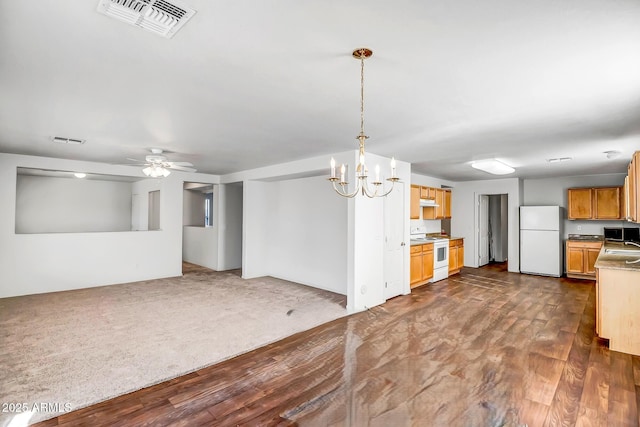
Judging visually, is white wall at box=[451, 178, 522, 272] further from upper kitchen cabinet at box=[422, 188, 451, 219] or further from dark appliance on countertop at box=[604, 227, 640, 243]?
dark appliance on countertop at box=[604, 227, 640, 243]

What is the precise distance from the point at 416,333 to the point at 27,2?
4259mm

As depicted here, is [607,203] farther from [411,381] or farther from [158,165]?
[158,165]

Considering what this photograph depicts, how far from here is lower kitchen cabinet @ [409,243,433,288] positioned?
603cm

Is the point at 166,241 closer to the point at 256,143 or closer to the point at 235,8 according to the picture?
the point at 256,143

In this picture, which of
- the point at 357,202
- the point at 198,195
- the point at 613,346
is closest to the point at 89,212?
the point at 198,195

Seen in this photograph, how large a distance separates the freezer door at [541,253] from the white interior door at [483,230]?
1.05m

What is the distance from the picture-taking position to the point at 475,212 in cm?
837

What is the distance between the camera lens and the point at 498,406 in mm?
2348

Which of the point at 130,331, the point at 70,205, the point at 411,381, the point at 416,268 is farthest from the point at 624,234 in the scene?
the point at 70,205

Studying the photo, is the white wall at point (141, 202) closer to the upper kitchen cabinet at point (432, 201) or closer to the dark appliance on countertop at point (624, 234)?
the upper kitchen cabinet at point (432, 201)

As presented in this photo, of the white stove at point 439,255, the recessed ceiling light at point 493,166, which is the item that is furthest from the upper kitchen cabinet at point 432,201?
the recessed ceiling light at point 493,166

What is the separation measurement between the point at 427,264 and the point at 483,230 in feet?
10.8

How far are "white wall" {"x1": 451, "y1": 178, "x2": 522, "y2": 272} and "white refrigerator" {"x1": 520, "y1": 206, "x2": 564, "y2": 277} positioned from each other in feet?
0.53

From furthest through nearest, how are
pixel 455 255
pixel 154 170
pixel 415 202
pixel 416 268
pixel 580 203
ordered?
pixel 455 255 → pixel 580 203 → pixel 415 202 → pixel 416 268 → pixel 154 170
